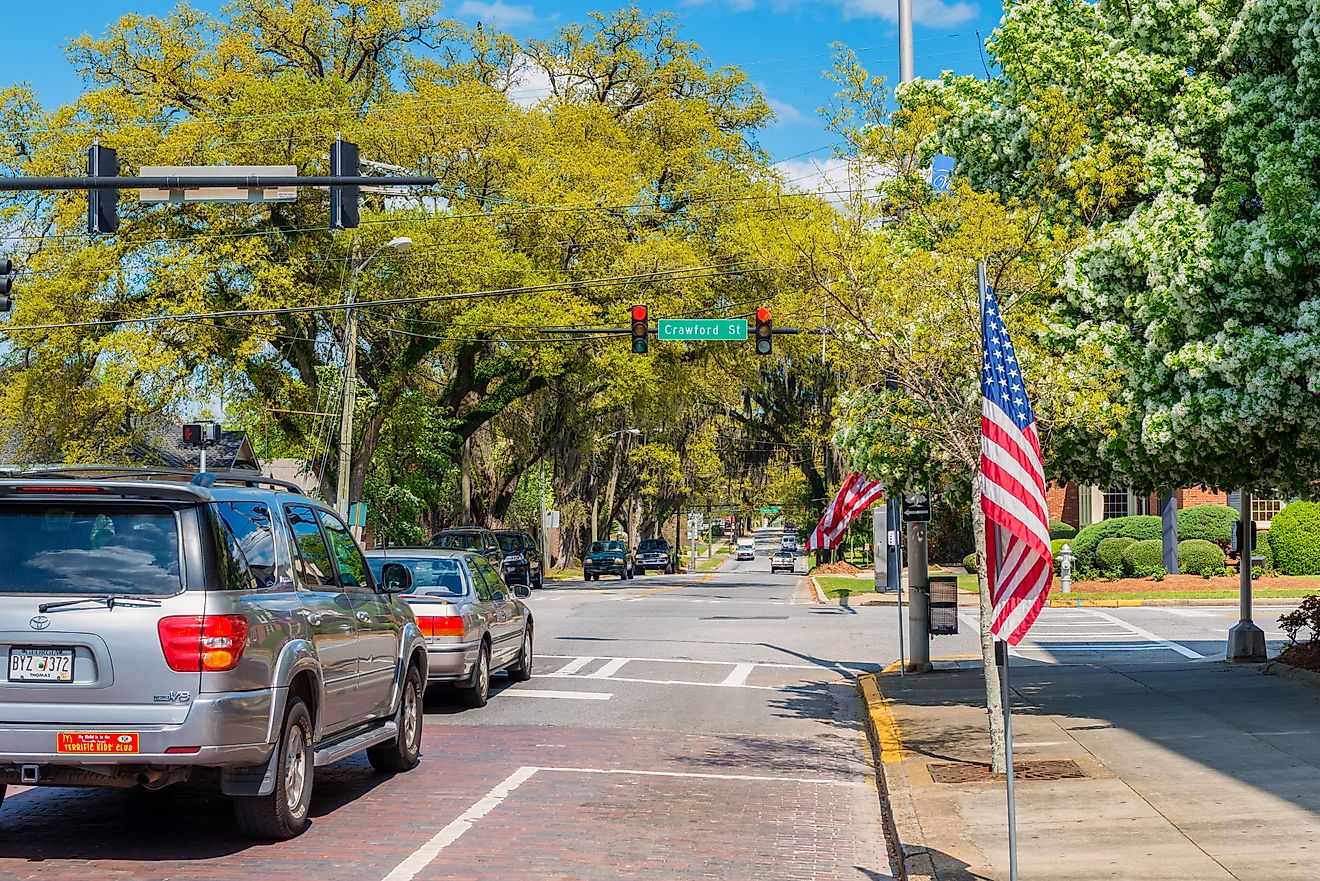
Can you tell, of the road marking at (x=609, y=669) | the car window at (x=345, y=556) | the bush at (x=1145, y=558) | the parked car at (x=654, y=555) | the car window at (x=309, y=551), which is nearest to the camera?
the car window at (x=309, y=551)

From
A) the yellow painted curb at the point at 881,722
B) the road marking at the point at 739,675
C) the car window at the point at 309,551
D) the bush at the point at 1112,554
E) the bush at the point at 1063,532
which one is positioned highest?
the car window at the point at 309,551

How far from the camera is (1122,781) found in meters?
10.6

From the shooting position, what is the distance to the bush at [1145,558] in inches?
A: 1522

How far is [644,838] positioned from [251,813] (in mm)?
2433

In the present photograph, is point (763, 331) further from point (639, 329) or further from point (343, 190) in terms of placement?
point (343, 190)

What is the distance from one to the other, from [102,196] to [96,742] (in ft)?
38.9

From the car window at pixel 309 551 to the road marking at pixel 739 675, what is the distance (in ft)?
31.2

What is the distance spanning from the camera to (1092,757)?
1164 centimetres

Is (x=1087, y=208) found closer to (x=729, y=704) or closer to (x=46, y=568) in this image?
(x=729, y=704)

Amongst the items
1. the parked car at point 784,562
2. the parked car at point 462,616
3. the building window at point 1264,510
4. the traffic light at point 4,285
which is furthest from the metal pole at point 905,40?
the parked car at point 784,562

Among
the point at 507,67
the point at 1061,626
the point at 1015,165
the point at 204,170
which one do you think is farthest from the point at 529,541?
Answer: the point at 1015,165

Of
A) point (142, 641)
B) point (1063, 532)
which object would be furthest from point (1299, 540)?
point (142, 641)

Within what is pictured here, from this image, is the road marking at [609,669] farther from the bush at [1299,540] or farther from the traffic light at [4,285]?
the bush at [1299,540]

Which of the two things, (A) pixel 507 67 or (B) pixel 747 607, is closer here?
(B) pixel 747 607
